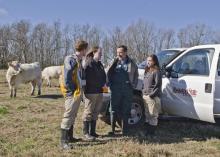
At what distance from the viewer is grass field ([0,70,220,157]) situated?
275 inches

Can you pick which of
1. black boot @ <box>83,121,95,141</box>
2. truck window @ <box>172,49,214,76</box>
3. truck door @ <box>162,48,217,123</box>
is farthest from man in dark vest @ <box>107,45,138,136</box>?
truck window @ <box>172,49,214,76</box>

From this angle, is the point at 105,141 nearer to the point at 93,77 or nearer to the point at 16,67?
the point at 93,77

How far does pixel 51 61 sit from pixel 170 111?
44.8 m

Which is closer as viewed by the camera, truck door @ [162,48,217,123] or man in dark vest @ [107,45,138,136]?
truck door @ [162,48,217,123]

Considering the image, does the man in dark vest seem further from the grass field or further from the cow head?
the cow head

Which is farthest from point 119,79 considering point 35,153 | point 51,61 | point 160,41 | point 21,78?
point 51,61

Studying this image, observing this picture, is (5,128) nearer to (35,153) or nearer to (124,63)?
(35,153)

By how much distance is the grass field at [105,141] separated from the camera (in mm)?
6992

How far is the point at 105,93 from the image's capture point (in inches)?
340

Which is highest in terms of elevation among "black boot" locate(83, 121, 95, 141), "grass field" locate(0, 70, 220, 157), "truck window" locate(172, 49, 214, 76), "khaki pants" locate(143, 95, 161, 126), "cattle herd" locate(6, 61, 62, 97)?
"truck window" locate(172, 49, 214, 76)

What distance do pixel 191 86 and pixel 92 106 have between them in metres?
2.05

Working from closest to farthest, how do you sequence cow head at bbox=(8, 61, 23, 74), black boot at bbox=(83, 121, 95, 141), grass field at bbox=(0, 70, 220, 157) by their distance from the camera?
grass field at bbox=(0, 70, 220, 157) < black boot at bbox=(83, 121, 95, 141) < cow head at bbox=(8, 61, 23, 74)

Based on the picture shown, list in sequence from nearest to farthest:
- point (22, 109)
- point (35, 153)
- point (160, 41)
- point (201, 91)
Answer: point (35, 153)
point (201, 91)
point (22, 109)
point (160, 41)

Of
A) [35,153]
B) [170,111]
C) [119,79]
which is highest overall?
[119,79]
